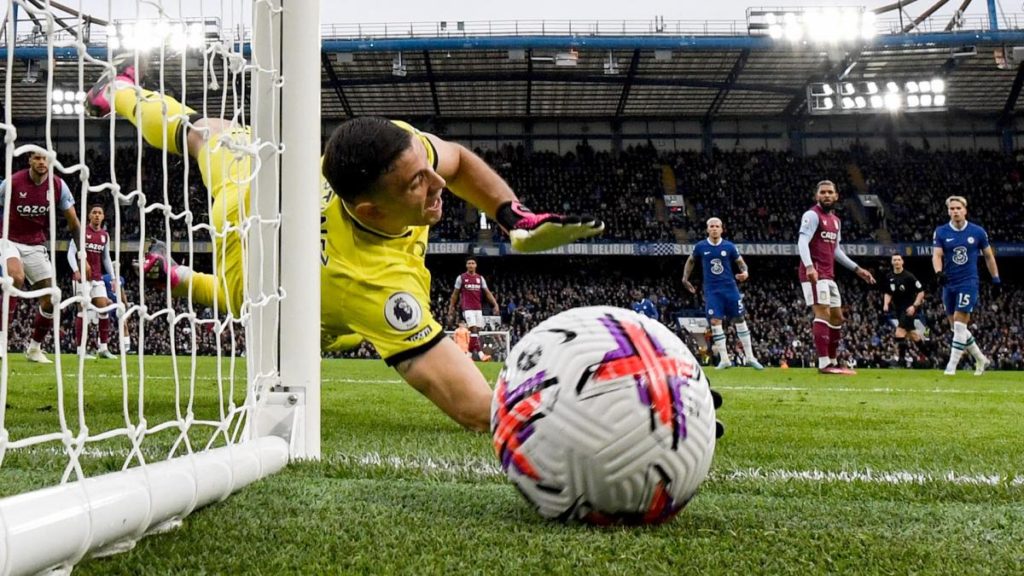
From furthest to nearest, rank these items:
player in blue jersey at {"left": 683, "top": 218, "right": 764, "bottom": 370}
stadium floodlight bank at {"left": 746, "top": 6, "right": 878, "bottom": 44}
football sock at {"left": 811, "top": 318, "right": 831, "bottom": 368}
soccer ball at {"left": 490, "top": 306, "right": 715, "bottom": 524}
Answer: stadium floodlight bank at {"left": 746, "top": 6, "right": 878, "bottom": 44} → player in blue jersey at {"left": 683, "top": 218, "right": 764, "bottom": 370} → football sock at {"left": 811, "top": 318, "right": 831, "bottom": 368} → soccer ball at {"left": 490, "top": 306, "right": 715, "bottom": 524}

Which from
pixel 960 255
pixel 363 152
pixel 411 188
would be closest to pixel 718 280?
pixel 960 255

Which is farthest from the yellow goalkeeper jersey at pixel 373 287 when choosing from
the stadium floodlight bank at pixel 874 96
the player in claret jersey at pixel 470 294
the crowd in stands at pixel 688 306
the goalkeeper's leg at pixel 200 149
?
the stadium floodlight bank at pixel 874 96

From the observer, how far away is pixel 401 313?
3.55m

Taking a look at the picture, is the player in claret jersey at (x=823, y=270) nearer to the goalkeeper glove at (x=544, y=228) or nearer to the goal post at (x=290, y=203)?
the goalkeeper glove at (x=544, y=228)

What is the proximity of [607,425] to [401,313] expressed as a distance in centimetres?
195

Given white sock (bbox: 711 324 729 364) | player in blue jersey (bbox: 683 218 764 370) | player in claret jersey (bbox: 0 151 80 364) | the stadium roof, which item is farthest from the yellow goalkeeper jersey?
the stadium roof

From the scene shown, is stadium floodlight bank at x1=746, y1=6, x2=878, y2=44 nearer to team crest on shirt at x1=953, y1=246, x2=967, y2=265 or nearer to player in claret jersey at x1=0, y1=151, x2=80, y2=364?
team crest on shirt at x1=953, y1=246, x2=967, y2=265

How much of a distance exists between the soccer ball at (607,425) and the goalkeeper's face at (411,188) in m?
1.56

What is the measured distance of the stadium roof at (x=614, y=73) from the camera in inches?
853

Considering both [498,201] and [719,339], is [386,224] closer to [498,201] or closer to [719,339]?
[498,201]

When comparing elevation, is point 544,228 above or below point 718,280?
above

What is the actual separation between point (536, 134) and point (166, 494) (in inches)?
1085

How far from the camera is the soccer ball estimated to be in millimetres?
1737

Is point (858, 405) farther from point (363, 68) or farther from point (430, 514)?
point (363, 68)
